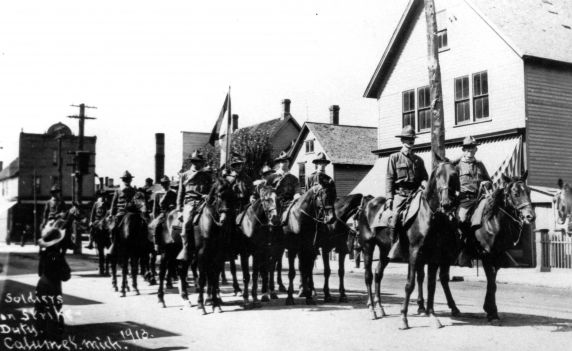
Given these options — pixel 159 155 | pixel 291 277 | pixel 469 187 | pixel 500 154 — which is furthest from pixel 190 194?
pixel 159 155

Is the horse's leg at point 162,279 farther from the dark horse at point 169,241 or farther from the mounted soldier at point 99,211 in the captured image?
the mounted soldier at point 99,211

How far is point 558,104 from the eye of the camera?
81.8ft

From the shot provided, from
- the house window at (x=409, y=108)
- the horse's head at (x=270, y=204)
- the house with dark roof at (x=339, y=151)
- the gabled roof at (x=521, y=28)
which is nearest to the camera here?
the horse's head at (x=270, y=204)

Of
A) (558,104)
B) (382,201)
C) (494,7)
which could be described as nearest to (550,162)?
(558,104)

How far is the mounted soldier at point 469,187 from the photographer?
1101 centimetres

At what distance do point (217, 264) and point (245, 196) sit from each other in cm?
211

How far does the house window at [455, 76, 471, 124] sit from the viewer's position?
26453 mm

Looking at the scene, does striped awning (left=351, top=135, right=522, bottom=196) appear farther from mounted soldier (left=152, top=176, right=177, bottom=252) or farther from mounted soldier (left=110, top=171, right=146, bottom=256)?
mounted soldier (left=110, top=171, right=146, bottom=256)

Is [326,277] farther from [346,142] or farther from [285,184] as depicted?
[346,142]

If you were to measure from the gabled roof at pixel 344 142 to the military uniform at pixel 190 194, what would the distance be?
104 ft

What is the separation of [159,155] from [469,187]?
50.9 m

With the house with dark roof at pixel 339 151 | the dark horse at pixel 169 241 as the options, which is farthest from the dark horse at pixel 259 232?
the house with dark roof at pixel 339 151

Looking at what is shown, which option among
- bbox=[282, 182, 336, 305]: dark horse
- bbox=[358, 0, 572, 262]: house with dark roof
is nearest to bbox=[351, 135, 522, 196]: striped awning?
bbox=[358, 0, 572, 262]: house with dark roof

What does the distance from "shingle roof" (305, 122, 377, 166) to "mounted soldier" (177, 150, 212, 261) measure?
31.5 meters
